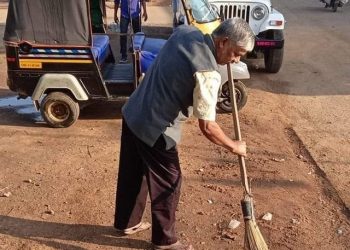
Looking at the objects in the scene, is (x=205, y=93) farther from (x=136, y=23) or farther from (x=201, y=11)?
(x=136, y=23)

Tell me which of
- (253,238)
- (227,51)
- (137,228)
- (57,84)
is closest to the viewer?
(227,51)

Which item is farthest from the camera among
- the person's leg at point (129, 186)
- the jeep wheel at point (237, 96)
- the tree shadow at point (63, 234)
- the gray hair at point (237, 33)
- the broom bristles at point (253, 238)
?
the jeep wheel at point (237, 96)

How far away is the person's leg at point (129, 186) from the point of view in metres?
3.70

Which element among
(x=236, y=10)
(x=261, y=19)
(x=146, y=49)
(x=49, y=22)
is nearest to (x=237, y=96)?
(x=146, y=49)

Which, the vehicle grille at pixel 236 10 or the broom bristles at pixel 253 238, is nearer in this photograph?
the broom bristles at pixel 253 238

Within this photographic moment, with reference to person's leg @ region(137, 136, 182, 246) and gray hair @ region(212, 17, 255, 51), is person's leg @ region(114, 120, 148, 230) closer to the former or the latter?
person's leg @ region(137, 136, 182, 246)

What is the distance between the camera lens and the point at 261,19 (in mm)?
9172

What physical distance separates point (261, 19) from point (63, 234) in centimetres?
626

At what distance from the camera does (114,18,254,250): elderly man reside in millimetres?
3109

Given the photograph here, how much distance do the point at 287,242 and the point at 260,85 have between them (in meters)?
4.90

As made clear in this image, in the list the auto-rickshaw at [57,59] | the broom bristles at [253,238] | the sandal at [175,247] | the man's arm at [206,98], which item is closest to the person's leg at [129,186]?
the sandal at [175,247]

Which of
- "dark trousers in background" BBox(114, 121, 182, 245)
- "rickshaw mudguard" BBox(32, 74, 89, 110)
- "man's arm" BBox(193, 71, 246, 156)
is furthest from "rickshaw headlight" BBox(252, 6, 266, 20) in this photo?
"man's arm" BBox(193, 71, 246, 156)

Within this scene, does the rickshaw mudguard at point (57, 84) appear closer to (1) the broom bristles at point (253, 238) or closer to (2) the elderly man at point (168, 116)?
(2) the elderly man at point (168, 116)

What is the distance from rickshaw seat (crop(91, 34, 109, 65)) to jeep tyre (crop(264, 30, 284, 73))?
3162mm
